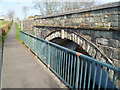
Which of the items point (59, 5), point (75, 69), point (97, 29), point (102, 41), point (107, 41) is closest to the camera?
point (75, 69)

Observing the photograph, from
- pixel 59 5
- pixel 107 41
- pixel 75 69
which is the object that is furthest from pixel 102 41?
pixel 59 5

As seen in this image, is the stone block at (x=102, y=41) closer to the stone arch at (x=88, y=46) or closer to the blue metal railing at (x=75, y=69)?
the stone arch at (x=88, y=46)

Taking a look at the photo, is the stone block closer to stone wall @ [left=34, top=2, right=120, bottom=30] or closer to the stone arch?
the stone arch

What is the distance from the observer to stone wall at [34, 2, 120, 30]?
370 centimetres

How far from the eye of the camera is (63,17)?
21.0ft

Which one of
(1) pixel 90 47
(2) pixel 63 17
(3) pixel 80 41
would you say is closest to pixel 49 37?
(2) pixel 63 17

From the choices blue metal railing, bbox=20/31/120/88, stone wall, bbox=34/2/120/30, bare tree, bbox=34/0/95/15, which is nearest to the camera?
blue metal railing, bbox=20/31/120/88

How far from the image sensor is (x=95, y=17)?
14.4 feet

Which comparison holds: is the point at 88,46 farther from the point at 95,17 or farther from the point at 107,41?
the point at 95,17

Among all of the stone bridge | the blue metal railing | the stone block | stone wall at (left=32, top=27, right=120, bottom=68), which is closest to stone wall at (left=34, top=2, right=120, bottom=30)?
the stone bridge

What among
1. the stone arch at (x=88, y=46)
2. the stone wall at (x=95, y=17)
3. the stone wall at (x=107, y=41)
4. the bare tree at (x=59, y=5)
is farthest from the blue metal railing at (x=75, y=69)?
the bare tree at (x=59, y=5)

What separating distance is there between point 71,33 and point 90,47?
1478 millimetres

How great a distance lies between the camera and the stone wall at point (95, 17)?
3.70m

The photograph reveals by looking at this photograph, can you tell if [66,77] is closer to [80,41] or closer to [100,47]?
[100,47]
